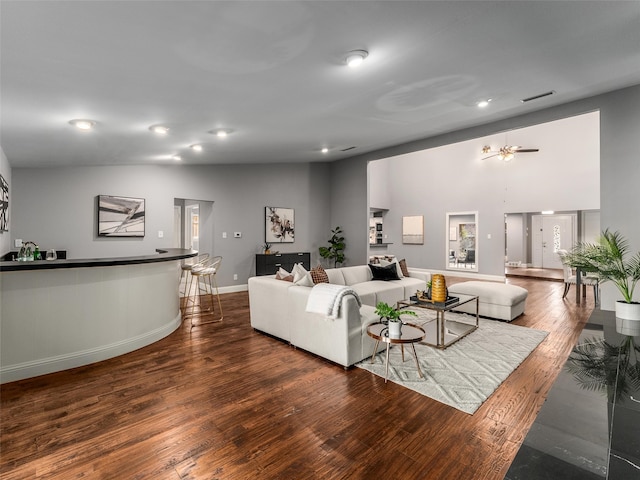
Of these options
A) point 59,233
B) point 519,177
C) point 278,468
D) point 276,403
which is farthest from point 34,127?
point 519,177

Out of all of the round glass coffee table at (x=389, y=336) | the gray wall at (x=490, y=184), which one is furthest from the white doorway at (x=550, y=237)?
the round glass coffee table at (x=389, y=336)

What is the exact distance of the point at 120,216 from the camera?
5.78m

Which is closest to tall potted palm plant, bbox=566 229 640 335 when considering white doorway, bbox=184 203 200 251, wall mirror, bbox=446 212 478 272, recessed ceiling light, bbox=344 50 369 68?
recessed ceiling light, bbox=344 50 369 68

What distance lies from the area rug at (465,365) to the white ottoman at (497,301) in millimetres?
477

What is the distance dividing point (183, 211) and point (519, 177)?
931cm

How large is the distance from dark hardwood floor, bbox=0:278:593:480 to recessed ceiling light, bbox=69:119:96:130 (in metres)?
2.42

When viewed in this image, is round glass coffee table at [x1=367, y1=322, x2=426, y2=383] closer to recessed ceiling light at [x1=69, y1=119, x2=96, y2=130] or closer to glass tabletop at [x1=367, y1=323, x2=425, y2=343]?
glass tabletop at [x1=367, y1=323, x2=425, y2=343]

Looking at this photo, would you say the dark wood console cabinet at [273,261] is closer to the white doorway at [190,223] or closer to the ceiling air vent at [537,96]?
the white doorway at [190,223]

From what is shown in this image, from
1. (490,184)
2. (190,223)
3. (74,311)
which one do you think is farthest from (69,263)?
(490,184)

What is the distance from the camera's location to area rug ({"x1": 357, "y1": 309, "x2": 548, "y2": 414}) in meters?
2.57

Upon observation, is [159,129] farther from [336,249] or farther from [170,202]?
[336,249]

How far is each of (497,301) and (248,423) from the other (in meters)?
4.03

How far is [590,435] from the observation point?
1.41 m

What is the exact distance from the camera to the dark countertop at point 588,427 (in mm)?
1200
